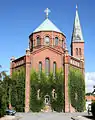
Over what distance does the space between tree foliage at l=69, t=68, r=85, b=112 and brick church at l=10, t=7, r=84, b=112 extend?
1.40 metres

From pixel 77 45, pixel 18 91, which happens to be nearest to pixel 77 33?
pixel 77 45

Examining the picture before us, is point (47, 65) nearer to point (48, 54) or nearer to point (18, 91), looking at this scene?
point (48, 54)

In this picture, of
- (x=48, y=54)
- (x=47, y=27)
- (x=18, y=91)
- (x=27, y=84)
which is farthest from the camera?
(x=47, y=27)

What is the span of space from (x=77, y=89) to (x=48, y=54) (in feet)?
31.4

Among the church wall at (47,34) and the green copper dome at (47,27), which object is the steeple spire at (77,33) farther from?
the church wall at (47,34)

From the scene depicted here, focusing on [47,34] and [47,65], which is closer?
[47,65]

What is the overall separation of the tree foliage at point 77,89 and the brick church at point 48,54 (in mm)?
1400

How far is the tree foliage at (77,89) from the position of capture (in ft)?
170

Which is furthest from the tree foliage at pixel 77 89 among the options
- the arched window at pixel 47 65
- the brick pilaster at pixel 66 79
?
the arched window at pixel 47 65

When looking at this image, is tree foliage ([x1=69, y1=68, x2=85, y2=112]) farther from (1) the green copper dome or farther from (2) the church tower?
(1) the green copper dome

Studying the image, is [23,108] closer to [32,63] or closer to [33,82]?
[33,82]

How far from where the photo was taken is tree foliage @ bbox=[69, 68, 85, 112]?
170 feet

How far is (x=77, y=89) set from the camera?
53.8 meters

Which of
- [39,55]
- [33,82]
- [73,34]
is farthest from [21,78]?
[73,34]
